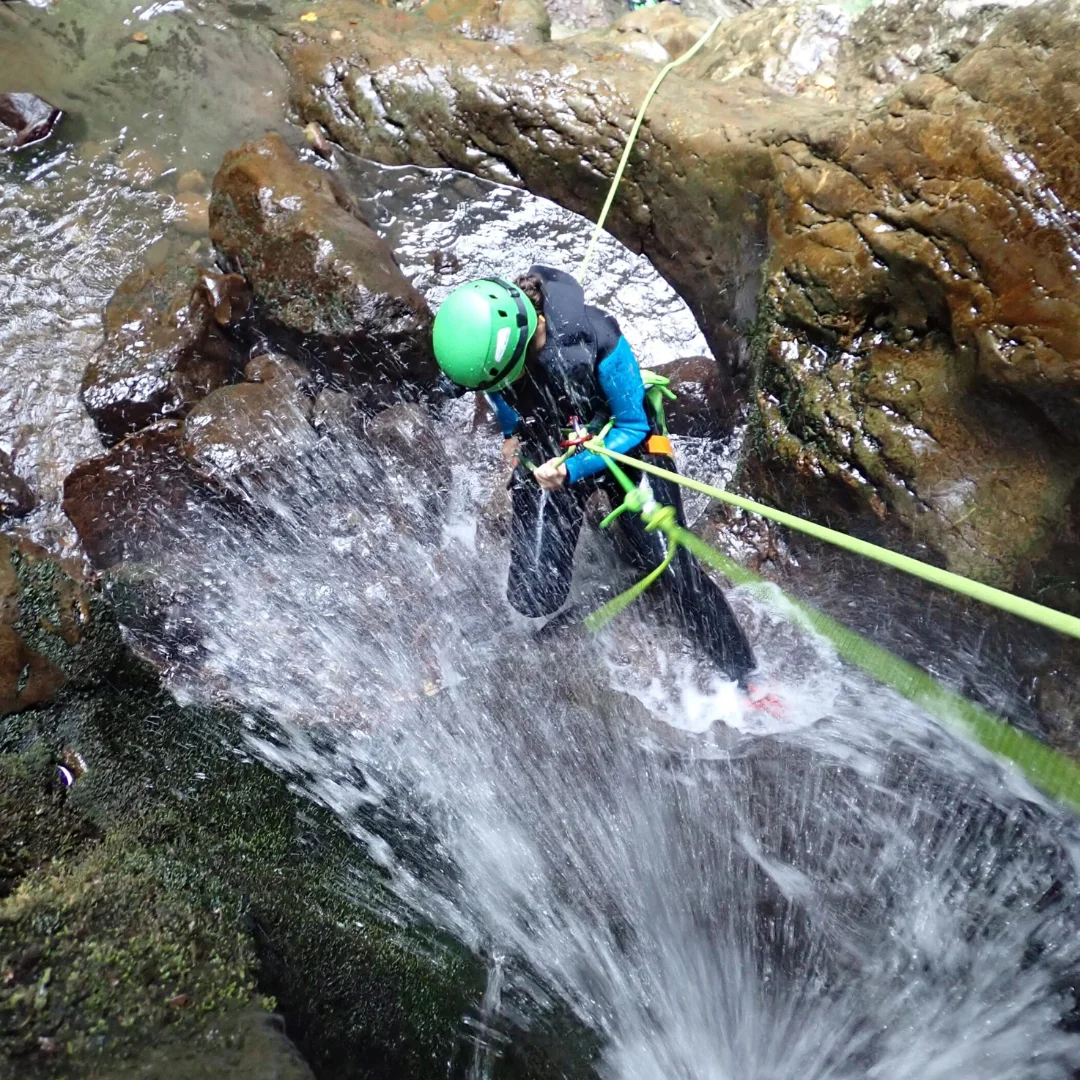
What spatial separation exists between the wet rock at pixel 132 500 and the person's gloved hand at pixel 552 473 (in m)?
2.22

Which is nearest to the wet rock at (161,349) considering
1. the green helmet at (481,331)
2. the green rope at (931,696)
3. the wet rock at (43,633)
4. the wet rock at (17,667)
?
the wet rock at (43,633)

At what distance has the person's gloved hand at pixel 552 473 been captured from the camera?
3.10 meters

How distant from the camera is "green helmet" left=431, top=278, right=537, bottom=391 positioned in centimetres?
272

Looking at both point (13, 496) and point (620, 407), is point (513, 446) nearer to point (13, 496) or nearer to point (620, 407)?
point (620, 407)

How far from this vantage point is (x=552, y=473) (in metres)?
3.11

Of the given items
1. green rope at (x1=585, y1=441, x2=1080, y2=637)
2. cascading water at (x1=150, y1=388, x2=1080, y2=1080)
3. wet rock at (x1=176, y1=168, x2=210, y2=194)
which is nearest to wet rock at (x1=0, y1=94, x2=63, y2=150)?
wet rock at (x1=176, y1=168, x2=210, y2=194)

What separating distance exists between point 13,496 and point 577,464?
11.2 ft

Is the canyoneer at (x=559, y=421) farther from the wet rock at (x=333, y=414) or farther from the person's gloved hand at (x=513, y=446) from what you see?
the wet rock at (x=333, y=414)

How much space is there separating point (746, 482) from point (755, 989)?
2465 millimetres

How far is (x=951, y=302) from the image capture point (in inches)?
121

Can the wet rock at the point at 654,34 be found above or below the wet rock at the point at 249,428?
above

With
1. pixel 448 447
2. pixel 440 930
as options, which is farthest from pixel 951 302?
pixel 440 930

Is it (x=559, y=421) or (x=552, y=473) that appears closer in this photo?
(x=552, y=473)

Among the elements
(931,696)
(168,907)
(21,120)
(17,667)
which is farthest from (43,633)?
Answer: (21,120)
